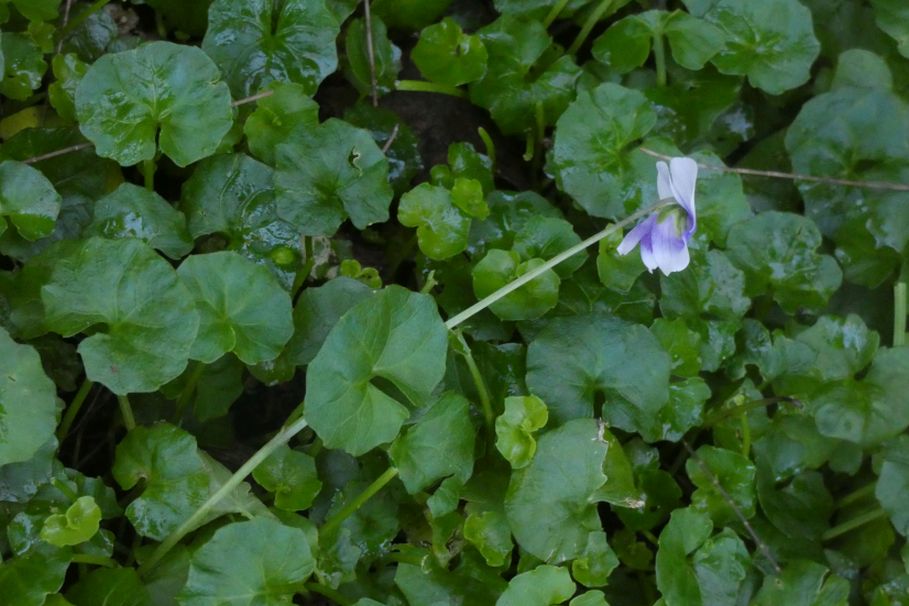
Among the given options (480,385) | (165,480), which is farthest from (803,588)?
(165,480)

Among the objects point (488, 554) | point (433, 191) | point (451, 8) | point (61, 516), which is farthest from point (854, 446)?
point (61, 516)

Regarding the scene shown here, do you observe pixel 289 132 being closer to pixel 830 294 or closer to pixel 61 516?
pixel 61 516

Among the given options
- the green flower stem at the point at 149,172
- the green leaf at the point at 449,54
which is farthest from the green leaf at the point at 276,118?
the green leaf at the point at 449,54

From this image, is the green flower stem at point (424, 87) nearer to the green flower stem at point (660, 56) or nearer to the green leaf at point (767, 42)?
the green flower stem at point (660, 56)

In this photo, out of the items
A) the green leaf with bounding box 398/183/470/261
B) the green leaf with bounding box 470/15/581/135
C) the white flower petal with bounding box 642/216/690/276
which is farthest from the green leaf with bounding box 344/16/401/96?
the white flower petal with bounding box 642/216/690/276

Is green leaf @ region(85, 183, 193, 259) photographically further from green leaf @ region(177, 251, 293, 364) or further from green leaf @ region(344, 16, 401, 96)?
green leaf @ region(344, 16, 401, 96)

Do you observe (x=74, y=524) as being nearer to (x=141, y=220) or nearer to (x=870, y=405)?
(x=141, y=220)
